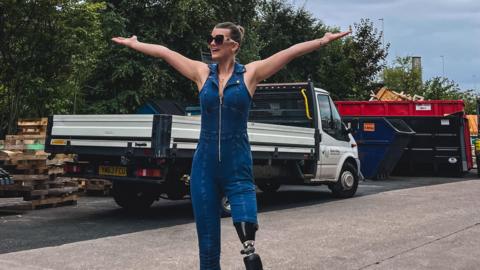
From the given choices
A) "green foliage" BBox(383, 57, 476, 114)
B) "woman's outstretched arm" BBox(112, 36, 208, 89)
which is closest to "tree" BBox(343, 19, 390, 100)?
"green foliage" BBox(383, 57, 476, 114)

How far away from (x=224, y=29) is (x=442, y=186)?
43.3ft

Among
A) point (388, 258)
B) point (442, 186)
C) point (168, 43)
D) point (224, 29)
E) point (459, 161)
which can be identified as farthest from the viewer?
point (168, 43)

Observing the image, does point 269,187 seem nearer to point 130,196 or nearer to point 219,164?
point 130,196

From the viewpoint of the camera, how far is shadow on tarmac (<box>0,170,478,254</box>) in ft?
24.2

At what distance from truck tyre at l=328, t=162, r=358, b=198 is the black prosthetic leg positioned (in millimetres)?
9424

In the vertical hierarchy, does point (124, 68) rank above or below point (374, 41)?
below

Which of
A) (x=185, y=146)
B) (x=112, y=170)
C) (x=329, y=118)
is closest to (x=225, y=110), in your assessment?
Result: (x=185, y=146)

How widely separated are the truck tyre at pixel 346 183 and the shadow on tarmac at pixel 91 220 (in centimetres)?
26

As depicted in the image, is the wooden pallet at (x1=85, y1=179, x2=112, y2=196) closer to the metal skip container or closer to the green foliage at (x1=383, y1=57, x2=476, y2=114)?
the metal skip container

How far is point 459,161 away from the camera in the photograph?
18969 mm

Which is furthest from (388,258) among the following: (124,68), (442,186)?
(124,68)

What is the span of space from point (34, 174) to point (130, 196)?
5.86 feet

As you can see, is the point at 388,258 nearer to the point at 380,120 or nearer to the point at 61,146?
the point at 61,146

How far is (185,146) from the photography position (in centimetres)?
846
